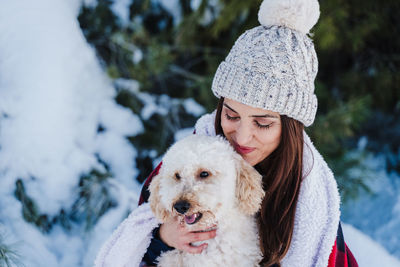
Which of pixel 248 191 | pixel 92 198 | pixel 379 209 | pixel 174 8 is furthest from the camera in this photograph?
pixel 379 209

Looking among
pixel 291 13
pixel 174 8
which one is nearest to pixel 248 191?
pixel 291 13

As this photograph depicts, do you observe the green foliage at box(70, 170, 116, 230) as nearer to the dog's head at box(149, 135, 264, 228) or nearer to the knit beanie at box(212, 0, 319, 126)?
the dog's head at box(149, 135, 264, 228)

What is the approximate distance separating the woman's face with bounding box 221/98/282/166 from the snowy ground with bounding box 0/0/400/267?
1171 millimetres

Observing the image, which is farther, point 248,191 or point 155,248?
point 155,248

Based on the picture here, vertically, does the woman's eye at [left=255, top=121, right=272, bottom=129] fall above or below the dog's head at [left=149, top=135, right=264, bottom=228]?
above

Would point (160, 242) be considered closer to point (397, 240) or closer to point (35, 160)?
point (35, 160)

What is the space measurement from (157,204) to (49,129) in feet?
3.63

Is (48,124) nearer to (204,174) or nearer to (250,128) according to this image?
(204,174)

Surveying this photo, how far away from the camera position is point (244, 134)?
1.65 m

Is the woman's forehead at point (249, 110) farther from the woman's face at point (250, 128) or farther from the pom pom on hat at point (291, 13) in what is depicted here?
the pom pom on hat at point (291, 13)

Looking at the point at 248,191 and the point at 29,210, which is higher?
the point at 248,191

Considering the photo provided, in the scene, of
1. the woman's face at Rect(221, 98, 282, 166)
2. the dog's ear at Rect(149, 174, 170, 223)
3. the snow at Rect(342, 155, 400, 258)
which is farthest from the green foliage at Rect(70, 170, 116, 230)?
the snow at Rect(342, 155, 400, 258)

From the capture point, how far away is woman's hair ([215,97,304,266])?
166 cm

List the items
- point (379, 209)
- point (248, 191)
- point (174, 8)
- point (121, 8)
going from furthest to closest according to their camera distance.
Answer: point (379, 209) < point (174, 8) < point (121, 8) < point (248, 191)
